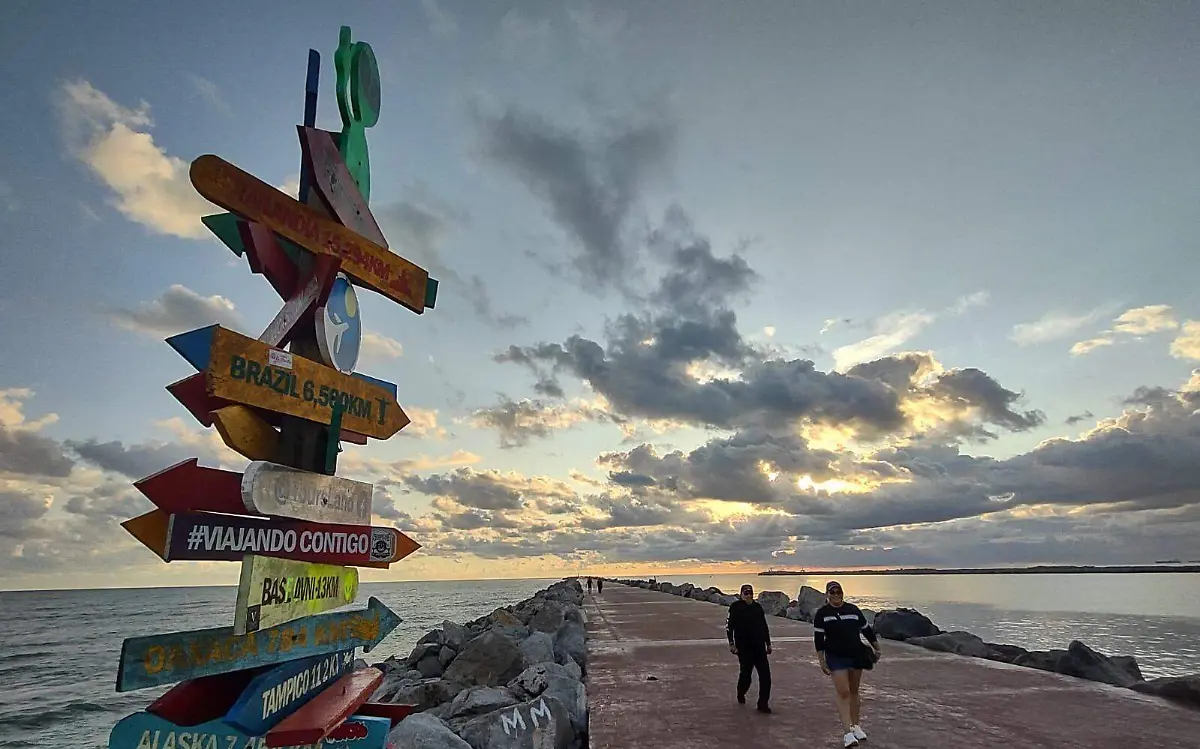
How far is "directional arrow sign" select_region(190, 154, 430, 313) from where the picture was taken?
3.56m

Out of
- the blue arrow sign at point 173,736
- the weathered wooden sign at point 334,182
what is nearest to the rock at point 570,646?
Result: the blue arrow sign at point 173,736

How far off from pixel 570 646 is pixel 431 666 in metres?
4.44

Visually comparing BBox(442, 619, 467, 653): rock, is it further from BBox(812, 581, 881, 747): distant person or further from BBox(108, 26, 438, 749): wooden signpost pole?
BBox(108, 26, 438, 749): wooden signpost pole

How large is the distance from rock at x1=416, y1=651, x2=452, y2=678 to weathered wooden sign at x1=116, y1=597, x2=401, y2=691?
469 inches

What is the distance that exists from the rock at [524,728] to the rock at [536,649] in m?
4.36

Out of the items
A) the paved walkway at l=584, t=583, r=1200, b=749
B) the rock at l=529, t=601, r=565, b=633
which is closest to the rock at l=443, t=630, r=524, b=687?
the paved walkway at l=584, t=583, r=1200, b=749

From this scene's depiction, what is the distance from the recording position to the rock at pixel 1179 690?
7.61m

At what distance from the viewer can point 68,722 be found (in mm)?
18438

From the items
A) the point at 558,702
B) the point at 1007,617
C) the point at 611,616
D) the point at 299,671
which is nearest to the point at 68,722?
the point at 611,616

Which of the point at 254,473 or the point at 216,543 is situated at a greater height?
the point at 254,473

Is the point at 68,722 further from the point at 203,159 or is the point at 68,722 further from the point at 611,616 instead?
the point at 203,159

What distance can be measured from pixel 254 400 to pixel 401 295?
1.48 m

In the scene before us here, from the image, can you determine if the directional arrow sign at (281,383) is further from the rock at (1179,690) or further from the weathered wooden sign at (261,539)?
the rock at (1179,690)

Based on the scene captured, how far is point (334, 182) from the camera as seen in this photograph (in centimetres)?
435
